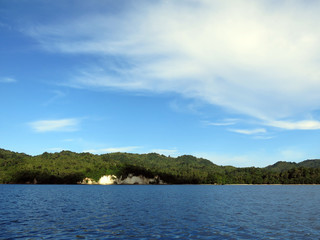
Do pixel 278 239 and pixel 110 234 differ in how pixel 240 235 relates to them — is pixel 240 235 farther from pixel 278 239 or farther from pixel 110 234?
pixel 110 234

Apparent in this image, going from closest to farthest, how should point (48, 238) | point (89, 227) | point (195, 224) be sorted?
point (48, 238) → point (89, 227) → point (195, 224)

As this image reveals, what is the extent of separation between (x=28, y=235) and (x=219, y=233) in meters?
27.0

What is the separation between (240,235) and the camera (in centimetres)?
3975

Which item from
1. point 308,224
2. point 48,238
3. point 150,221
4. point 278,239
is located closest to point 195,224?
point 150,221

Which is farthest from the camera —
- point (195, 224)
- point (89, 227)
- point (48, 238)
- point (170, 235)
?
point (195, 224)

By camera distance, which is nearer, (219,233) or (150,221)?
(219,233)

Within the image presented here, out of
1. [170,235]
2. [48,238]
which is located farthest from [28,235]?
[170,235]

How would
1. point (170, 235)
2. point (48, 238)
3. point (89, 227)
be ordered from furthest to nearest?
point (89, 227) → point (170, 235) → point (48, 238)

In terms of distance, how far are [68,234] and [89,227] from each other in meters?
6.16

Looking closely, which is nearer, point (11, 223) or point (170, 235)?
point (170, 235)

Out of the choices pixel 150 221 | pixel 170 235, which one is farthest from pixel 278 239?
pixel 150 221

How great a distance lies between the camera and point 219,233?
4116 cm

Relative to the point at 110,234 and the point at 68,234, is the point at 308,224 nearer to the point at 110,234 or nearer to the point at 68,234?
the point at 110,234

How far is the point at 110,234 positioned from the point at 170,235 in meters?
8.58
